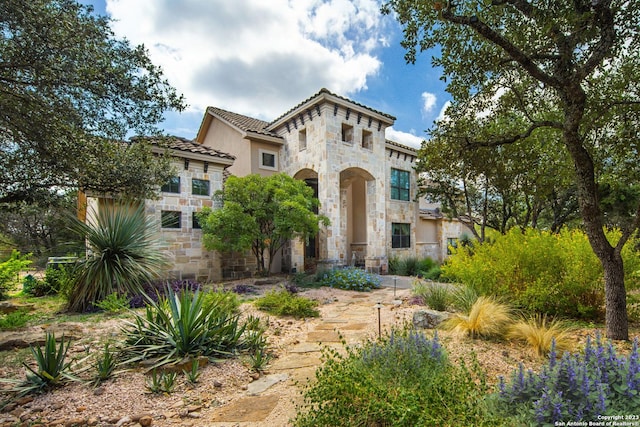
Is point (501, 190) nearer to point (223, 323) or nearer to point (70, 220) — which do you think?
point (223, 323)

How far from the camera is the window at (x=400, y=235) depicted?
16109 mm

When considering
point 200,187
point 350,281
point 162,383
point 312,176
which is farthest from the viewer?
point 312,176

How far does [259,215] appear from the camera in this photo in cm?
1023

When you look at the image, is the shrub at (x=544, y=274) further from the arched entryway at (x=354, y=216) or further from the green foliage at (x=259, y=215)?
the arched entryway at (x=354, y=216)

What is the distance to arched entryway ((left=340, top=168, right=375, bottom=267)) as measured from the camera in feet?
50.6

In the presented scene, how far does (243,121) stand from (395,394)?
1416 cm

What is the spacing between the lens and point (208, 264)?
11.2 meters

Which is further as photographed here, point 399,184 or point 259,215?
point 399,184

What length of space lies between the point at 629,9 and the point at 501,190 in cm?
811

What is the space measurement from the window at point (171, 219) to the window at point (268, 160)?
4206 millimetres

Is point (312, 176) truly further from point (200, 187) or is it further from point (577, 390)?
point (577, 390)

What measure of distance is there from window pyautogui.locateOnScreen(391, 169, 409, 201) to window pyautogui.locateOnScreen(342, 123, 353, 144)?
420 centimetres

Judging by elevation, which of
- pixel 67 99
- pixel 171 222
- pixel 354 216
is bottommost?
pixel 171 222

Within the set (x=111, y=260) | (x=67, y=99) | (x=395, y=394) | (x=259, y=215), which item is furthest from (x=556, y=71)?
Result: (x=111, y=260)
